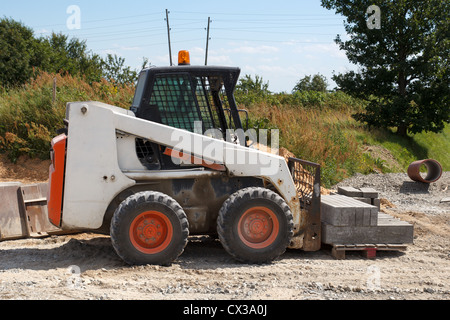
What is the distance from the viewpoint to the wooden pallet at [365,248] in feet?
21.4

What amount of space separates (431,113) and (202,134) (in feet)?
55.5

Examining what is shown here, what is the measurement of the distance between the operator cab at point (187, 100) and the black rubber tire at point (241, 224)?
861mm

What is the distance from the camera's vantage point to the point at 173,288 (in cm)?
522

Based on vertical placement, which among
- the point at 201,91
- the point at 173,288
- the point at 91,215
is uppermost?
the point at 201,91

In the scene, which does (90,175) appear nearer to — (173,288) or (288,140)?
(173,288)

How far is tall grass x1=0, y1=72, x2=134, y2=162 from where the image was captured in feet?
44.3

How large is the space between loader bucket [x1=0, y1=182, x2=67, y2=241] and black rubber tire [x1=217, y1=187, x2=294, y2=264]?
2.62 metres

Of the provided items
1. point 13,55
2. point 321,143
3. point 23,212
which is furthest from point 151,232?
point 13,55

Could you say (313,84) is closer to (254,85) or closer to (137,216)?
(254,85)

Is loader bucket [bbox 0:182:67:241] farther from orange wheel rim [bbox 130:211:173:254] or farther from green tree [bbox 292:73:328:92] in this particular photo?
green tree [bbox 292:73:328:92]

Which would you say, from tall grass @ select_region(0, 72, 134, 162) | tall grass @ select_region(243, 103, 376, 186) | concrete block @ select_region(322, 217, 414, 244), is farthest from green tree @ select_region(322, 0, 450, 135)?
concrete block @ select_region(322, 217, 414, 244)

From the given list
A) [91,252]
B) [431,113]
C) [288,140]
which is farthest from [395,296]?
[431,113]

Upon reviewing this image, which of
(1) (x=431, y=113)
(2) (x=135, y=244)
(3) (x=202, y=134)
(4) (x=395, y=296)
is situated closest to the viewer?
(4) (x=395, y=296)

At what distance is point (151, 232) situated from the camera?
598 cm
